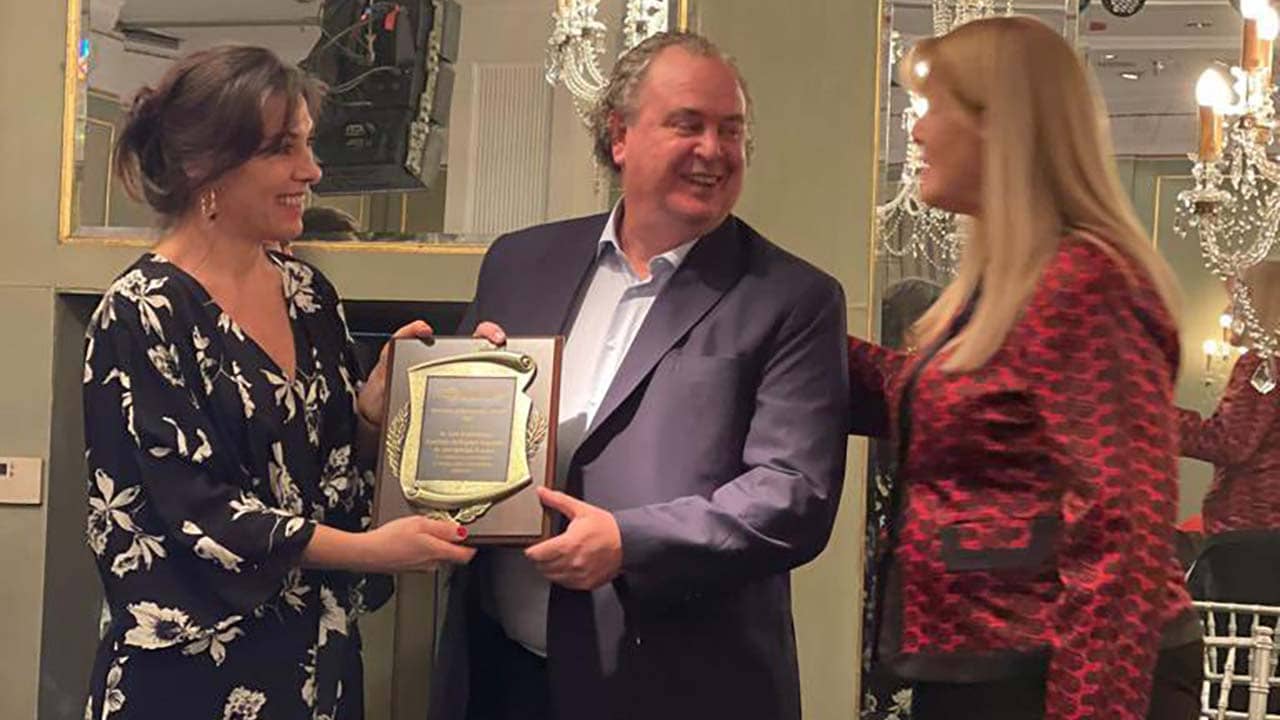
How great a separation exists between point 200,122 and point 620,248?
62 centimetres

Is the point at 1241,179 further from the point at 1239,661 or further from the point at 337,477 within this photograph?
the point at 337,477

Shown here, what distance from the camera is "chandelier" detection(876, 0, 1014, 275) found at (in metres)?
3.07

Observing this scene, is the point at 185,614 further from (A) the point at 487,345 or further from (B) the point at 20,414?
(B) the point at 20,414

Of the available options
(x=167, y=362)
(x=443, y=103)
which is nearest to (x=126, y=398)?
(x=167, y=362)

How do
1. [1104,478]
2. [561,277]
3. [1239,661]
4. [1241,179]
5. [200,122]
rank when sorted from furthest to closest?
[1241,179]
[1239,661]
[561,277]
[200,122]
[1104,478]

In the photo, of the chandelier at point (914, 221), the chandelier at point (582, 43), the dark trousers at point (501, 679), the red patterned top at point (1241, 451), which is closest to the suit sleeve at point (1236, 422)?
the red patterned top at point (1241, 451)

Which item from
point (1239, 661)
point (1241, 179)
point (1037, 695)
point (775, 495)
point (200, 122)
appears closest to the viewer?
point (1037, 695)

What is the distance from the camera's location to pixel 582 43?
3088mm

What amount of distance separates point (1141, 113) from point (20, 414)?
2.42 m

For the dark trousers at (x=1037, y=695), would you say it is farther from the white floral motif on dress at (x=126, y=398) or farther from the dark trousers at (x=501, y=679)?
the white floral motif on dress at (x=126, y=398)

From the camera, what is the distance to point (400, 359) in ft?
7.55

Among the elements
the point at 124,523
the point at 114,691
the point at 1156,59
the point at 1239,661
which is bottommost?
the point at 1239,661

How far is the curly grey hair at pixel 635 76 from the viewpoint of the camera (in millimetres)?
2369

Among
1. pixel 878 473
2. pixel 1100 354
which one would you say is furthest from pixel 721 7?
pixel 1100 354
